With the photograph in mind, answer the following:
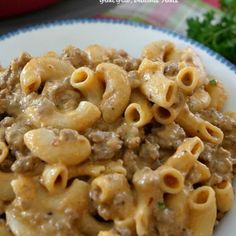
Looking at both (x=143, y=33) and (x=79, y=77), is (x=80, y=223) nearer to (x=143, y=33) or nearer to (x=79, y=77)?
(x=79, y=77)

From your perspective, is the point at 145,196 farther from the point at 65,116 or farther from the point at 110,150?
the point at 65,116

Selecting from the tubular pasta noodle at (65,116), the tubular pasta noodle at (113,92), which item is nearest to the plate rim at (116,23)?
the tubular pasta noodle at (113,92)

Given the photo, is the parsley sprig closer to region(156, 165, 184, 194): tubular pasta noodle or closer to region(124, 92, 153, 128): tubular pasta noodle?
region(124, 92, 153, 128): tubular pasta noodle

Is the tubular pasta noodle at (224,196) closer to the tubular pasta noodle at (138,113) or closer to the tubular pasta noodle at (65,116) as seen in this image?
the tubular pasta noodle at (138,113)

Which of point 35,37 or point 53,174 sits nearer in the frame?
point 53,174

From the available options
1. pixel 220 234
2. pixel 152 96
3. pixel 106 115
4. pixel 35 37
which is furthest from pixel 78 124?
pixel 35 37

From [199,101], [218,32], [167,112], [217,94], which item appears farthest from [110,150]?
[218,32]
